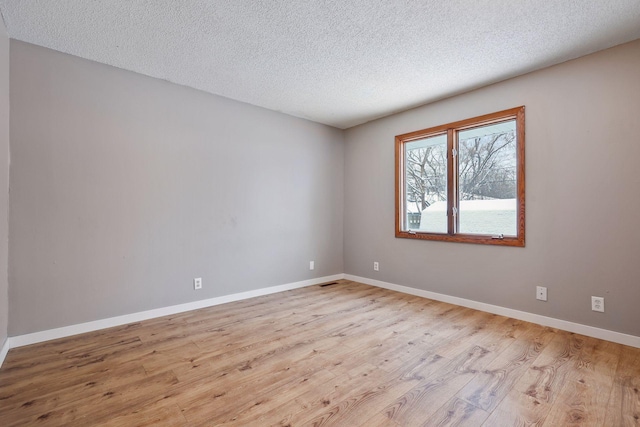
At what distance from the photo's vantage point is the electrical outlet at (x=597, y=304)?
8.05 ft

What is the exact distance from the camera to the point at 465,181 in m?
3.44

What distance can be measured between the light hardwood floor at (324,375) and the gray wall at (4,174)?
14.6 inches

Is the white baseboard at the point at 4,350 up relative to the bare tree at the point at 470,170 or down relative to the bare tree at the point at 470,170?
down

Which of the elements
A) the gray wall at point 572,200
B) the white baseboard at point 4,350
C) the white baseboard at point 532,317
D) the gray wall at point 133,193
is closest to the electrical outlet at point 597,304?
the gray wall at point 572,200

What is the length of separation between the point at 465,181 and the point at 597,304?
1.63 m

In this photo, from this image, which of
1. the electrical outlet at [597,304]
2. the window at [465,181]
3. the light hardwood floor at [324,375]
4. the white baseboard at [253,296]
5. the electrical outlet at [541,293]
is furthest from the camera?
the window at [465,181]

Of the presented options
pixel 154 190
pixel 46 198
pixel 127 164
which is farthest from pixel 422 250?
pixel 46 198

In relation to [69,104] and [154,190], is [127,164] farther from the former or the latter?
[69,104]

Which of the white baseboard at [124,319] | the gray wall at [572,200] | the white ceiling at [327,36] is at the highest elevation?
the white ceiling at [327,36]

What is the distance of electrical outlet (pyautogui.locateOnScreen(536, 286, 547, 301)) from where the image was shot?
9.07ft

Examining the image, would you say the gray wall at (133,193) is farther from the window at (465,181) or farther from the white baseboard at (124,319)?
the window at (465,181)

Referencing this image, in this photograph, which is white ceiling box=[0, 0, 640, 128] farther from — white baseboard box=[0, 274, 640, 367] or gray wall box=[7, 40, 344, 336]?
white baseboard box=[0, 274, 640, 367]

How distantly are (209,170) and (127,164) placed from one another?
31.5 inches

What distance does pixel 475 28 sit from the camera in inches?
87.0
